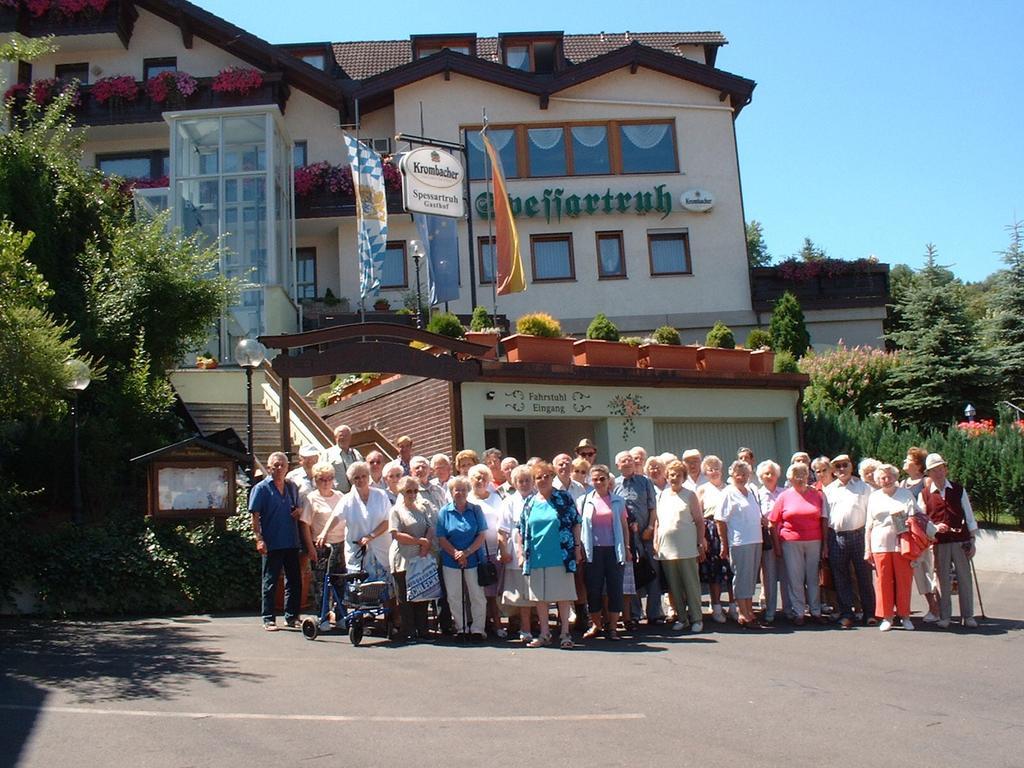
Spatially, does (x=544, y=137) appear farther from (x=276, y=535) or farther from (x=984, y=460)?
(x=276, y=535)

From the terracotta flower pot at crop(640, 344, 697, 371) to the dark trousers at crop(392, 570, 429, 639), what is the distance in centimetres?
915

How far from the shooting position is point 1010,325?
2506 centimetres

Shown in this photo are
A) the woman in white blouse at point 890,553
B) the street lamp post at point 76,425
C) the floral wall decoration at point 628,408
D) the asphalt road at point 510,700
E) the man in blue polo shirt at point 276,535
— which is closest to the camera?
the asphalt road at point 510,700

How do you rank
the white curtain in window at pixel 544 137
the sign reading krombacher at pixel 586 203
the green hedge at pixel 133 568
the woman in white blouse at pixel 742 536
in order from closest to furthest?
the woman in white blouse at pixel 742 536 < the green hedge at pixel 133 568 < the sign reading krombacher at pixel 586 203 < the white curtain in window at pixel 544 137

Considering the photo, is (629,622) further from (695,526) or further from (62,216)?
(62,216)

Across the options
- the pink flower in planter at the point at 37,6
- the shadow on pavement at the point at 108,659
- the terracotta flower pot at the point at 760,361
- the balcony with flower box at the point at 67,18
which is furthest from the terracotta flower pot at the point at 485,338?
the pink flower in planter at the point at 37,6

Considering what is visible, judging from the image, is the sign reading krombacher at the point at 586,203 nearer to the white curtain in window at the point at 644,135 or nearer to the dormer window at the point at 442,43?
the white curtain in window at the point at 644,135

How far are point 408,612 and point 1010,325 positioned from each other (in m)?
19.3

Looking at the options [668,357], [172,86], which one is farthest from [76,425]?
[172,86]

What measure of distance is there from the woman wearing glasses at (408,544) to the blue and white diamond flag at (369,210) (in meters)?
13.5

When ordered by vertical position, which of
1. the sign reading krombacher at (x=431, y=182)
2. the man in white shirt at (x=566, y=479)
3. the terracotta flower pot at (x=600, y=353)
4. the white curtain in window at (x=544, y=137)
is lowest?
the man in white shirt at (x=566, y=479)

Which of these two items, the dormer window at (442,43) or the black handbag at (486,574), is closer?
the black handbag at (486,574)

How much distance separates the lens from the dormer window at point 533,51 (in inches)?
1296

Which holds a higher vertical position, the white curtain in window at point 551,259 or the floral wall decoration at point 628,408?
the white curtain in window at point 551,259
